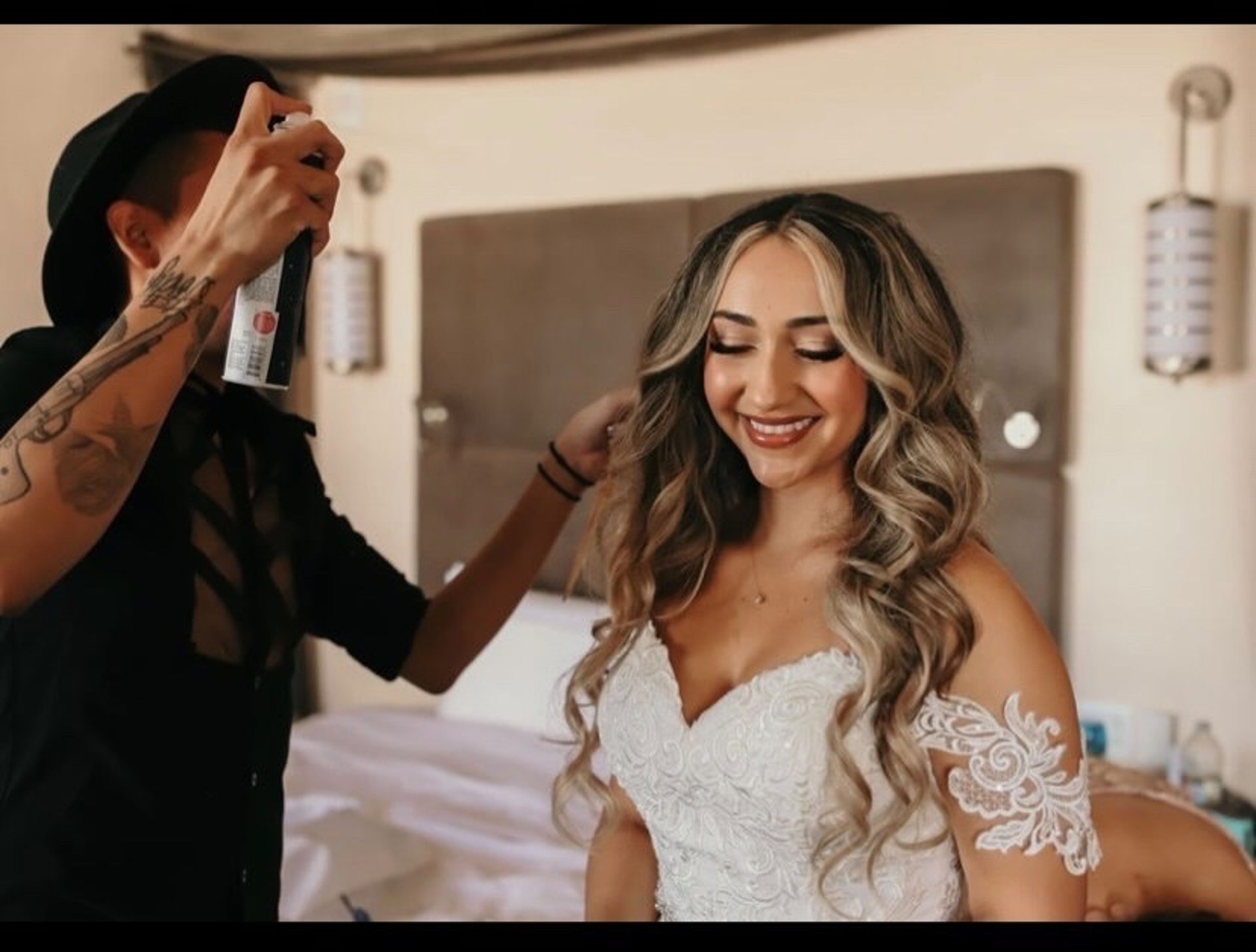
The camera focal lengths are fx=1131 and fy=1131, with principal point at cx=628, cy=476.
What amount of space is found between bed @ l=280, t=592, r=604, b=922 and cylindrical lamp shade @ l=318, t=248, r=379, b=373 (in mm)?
447

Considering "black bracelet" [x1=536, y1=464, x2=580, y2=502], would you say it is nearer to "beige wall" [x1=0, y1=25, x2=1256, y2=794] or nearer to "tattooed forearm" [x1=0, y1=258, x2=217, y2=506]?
"tattooed forearm" [x1=0, y1=258, x2=217, y2=506]

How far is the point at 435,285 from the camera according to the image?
1.80 m

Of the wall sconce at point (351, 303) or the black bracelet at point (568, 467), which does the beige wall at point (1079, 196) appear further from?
the black bracelet at point (568, 467)

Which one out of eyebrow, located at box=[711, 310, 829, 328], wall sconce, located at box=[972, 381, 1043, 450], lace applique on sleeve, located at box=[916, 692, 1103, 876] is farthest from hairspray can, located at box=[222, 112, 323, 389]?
wall sconce, located at box=[972, 381, 1043, 450]

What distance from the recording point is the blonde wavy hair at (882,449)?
840 mm

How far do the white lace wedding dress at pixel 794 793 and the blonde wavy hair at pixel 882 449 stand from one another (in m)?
0.02

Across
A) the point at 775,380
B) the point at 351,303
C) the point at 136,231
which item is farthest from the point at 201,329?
the point at 351,303

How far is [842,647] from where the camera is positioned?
891 millimetres

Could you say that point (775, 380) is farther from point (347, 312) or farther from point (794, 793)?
point (347, 312)

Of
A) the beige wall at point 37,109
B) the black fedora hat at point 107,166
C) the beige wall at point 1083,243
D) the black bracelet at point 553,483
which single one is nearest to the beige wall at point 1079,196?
the beige wall at point 1083,243

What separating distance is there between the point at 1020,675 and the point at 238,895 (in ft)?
2.03

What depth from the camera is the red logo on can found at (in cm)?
72
